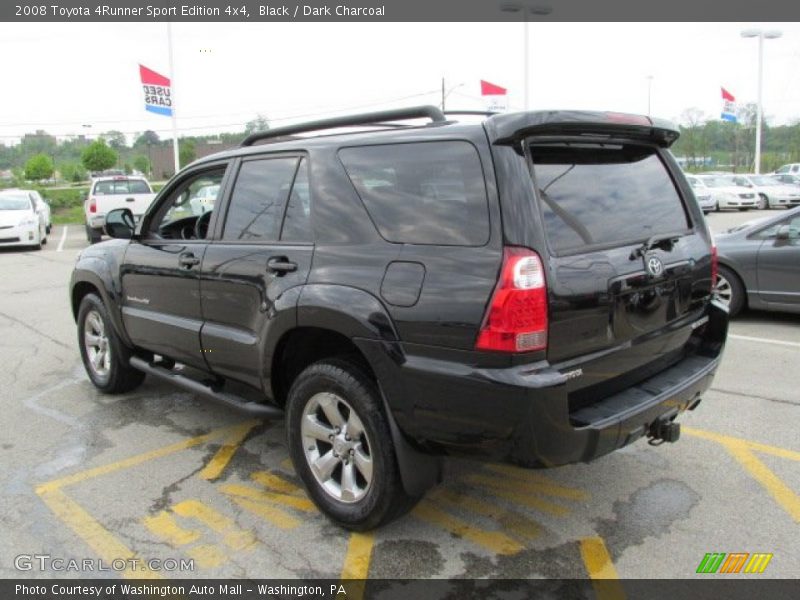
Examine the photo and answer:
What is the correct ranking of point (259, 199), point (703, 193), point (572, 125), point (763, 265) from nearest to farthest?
point (572, 125)
point (259, 199)
point (763, 265)
point (703, 193)

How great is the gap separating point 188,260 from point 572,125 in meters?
2.45

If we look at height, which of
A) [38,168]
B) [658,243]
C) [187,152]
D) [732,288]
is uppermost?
[187,152]

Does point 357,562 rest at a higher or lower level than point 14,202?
lower

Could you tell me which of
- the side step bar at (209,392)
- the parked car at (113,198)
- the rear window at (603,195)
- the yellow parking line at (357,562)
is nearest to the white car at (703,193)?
the parked car at (113,198)

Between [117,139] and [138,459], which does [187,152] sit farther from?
[138,459]

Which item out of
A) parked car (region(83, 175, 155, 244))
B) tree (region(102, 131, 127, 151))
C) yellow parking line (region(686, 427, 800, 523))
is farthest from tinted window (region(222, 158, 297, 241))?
tree (region(102, 131, 127, 151))

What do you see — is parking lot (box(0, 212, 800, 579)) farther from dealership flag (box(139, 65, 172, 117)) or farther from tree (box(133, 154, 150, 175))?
tree (box(133, 154, 150, 175))

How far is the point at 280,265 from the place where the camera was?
350 centimetres

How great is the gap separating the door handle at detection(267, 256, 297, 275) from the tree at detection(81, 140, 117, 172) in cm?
5488

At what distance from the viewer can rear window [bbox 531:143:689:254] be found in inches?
117

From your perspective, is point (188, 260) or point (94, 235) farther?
point (94, 235)

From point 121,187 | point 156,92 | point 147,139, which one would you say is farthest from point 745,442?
point 147,139

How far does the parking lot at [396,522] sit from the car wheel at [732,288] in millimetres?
2663

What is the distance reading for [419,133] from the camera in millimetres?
3104
